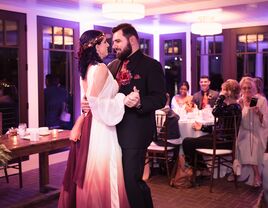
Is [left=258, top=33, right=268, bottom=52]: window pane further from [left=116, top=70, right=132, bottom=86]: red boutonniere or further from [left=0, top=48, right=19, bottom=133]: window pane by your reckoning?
[left=116, top=70, right=132, bottom=86]: red boutonniere

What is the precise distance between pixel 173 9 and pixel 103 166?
4007 mm

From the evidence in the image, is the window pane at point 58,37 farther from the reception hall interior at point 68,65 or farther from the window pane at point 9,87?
the window pane at point 9,87

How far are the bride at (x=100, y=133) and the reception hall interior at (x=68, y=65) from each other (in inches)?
42.6

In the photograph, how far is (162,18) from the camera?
6.93m

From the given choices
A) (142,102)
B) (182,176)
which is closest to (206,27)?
(182,176)

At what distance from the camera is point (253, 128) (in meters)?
4.89

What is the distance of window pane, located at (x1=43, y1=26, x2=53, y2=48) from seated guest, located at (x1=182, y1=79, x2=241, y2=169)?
276 centimetres

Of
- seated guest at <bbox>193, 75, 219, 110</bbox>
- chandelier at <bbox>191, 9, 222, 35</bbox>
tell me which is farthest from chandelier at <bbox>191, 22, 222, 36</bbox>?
seated guest at <bbox>193, 75, 219, 110</bbox>

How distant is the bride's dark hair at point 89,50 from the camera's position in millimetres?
2541

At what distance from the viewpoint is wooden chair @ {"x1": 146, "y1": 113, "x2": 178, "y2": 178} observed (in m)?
4.98

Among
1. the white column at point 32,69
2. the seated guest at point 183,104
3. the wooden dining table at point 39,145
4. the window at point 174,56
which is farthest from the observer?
the window at point 174,56

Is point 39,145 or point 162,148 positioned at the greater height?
point 39,145

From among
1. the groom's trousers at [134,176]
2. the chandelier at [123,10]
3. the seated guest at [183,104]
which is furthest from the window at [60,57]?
the groom's trousers at [134,176]

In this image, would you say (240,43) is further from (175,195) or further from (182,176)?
(175,195)
